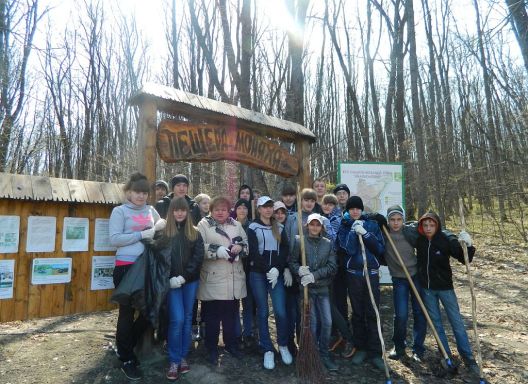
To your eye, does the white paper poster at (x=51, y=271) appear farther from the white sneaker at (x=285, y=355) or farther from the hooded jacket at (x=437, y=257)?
the hooded jacket at (x=437, y=257)

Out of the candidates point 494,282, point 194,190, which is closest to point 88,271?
point 494,282

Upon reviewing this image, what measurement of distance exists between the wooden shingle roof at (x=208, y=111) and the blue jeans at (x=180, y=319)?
7.16ft

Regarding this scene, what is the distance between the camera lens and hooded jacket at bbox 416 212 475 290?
412cm

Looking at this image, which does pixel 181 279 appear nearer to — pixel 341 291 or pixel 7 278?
pixel 7 278

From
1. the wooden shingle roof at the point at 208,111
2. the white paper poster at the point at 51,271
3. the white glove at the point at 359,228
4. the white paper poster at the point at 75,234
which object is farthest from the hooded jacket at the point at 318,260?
the white paper poster at the point at 51,271

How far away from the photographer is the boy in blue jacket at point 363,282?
4.19 metres

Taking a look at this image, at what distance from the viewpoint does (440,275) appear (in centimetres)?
412

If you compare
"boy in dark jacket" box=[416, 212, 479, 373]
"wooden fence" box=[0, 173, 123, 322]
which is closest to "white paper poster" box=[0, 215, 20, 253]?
"wooden fence" box=[0, 173, 123, 322]

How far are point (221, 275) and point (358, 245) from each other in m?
1.67

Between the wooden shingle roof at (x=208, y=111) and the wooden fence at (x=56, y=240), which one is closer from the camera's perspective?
the wooden fence at (x=56, y=240)

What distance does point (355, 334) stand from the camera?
430cm

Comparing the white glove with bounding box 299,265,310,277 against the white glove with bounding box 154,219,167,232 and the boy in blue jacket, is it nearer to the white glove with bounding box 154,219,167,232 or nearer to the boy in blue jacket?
the boy in blue jacket

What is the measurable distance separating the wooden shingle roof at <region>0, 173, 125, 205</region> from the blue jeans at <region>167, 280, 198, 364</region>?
144 centimetres

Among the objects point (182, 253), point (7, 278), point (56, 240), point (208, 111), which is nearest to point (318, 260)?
point (182, 253)
